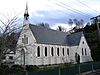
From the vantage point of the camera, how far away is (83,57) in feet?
192

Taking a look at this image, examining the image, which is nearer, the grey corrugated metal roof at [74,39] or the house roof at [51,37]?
the house roof at [51,37]

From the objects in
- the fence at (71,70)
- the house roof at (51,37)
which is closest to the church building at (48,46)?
the house roof at (51,37)

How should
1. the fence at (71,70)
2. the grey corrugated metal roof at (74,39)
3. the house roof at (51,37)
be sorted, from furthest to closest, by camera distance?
the grey corrugated metal roof at (74,39)
the house roof at (51,37)
the fence at (71,70)

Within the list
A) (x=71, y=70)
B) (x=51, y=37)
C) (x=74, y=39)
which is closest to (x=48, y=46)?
(x=51, y=37)

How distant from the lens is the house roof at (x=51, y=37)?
155ft

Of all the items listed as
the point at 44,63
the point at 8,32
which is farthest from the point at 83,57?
the point at 8,32

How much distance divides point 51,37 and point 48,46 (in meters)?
3.50

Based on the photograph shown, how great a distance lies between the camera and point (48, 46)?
48.6m

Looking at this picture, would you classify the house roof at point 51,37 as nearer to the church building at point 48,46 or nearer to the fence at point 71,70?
the church building at point 48,46

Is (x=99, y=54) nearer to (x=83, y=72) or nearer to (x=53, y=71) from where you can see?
(x=83, y=72)

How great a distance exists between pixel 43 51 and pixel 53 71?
83.3 ft

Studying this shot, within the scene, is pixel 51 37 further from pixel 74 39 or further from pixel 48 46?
pixel 74 39

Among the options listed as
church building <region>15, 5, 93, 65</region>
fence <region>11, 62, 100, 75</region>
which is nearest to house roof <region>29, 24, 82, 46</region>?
church building <region>15, 5, 93, 65</region>

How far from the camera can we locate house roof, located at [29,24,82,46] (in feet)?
155
